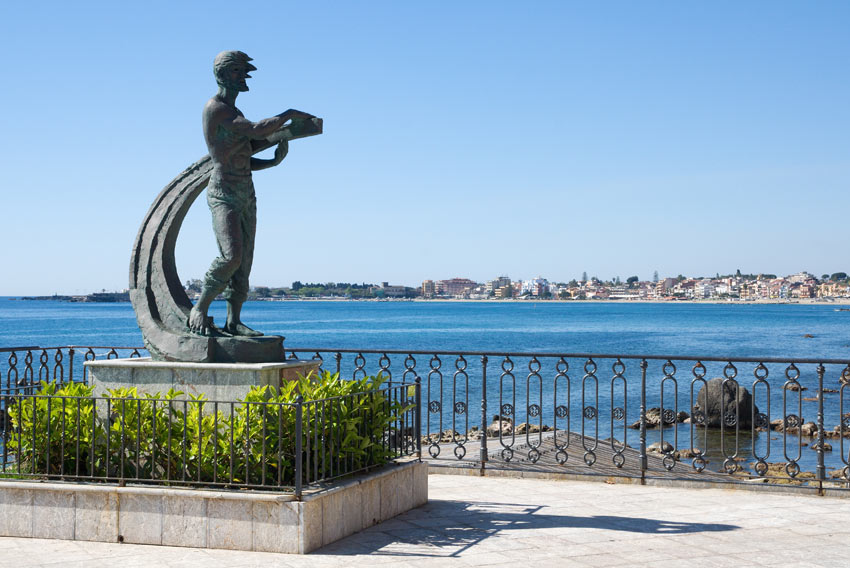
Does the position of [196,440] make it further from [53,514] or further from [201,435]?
[53,514]

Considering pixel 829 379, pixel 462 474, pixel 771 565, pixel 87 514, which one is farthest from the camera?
pixel 829 379

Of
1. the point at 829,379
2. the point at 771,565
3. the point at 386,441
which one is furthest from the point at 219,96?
the point at 829,379

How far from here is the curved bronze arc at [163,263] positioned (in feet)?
25.6

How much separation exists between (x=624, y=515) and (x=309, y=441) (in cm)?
272

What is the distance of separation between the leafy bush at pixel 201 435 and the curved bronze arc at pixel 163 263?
0.81m

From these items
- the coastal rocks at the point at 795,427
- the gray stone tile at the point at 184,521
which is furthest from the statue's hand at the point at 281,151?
the coastal rocks at the point at 795,427

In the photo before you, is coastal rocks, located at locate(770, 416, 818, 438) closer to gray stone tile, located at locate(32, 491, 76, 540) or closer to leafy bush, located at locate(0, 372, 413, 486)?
leafy bush, located at locate(0, 372, 413, 486)

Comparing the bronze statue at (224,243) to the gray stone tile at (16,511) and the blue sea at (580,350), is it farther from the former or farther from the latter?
the blue sea at (580,350)

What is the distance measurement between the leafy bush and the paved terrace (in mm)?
608

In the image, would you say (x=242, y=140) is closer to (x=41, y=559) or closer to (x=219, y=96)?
(x=219, y=96)

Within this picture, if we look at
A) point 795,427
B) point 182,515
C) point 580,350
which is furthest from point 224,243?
point 580,350

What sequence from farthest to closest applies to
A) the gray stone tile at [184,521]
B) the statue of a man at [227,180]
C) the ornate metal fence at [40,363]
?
the ornate metal fence at [40,363]
the statue of a man at [227,180]
the gray stone tile at [184,521]

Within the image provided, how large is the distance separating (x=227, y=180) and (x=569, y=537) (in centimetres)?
403

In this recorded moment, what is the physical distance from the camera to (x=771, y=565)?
5746mm
